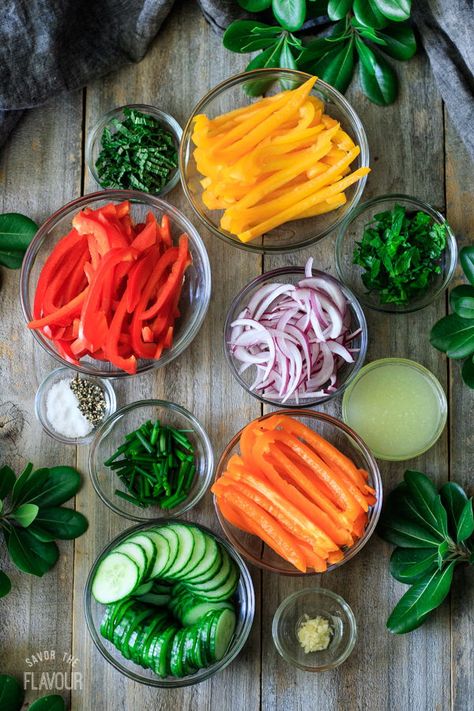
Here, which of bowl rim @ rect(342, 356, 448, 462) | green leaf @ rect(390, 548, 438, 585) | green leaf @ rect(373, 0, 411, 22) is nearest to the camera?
green leaf @ rect(373, 0, 411, 22)

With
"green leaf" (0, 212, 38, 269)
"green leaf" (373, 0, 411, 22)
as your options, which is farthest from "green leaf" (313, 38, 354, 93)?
"green leaf" (0, 212, 38, 269)

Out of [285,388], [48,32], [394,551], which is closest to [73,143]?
[48,32]

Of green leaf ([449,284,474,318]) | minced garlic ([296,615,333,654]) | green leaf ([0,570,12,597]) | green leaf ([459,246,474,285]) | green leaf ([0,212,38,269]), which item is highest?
green leaf ([0,212,38,269])

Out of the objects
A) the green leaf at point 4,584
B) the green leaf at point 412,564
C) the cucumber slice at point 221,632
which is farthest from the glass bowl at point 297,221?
the green leaf at point 4,584

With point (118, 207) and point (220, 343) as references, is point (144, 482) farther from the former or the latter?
point (118, 207)

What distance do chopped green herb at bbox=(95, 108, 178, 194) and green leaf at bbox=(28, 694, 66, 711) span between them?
1.61 metres

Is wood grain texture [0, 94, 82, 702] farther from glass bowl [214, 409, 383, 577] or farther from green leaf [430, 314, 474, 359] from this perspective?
green leaf [430, 314, 474, 359]

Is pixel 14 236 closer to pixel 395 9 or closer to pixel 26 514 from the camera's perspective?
pixel 26 514

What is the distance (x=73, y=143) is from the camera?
8.48 ft

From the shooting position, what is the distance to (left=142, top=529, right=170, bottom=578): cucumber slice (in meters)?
2.29

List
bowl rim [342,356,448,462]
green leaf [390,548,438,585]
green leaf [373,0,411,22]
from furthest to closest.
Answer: bowl rim [342,356,448,462] < green leaf [390,548,438,585] < green leaf [373,0,411,22]

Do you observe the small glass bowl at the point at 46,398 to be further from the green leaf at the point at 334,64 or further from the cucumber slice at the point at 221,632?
the green leaf at the point at 334,64

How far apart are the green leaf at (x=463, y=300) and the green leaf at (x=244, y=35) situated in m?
0.97

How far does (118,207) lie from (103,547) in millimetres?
1085
